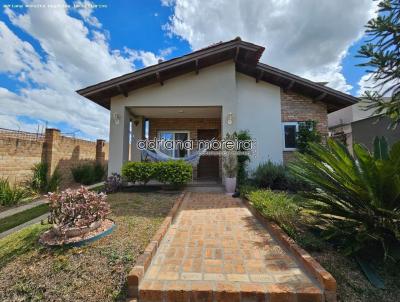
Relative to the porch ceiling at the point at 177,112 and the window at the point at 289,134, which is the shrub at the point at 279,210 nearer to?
the window at the point at 289,134

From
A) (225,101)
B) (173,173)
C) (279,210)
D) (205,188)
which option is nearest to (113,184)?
(173,173)

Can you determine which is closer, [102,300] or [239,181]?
[102,300]

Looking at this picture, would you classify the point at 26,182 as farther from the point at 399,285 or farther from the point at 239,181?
the point at 399,285

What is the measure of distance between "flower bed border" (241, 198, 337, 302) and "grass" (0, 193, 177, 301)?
169 cm

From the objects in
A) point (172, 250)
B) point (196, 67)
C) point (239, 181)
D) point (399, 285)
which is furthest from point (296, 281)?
point (196, 67)

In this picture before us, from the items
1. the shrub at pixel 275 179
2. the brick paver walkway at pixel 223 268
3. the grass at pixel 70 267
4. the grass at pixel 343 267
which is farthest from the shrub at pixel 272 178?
the grass at pixel 70 267

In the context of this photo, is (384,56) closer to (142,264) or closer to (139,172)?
(142,264)

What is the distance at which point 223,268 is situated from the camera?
2.01 meters

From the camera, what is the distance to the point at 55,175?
23.4 feet

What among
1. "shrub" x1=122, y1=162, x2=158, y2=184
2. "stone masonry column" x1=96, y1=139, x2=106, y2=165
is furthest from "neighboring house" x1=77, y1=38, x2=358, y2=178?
"stone masonry column" x1=96, y1=139, x2=106, y2=165

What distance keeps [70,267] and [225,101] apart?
5689mm

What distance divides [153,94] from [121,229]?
474 cm

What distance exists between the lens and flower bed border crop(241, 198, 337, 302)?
5.27 ft

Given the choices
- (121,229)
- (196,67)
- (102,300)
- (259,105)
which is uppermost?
(196,67)
